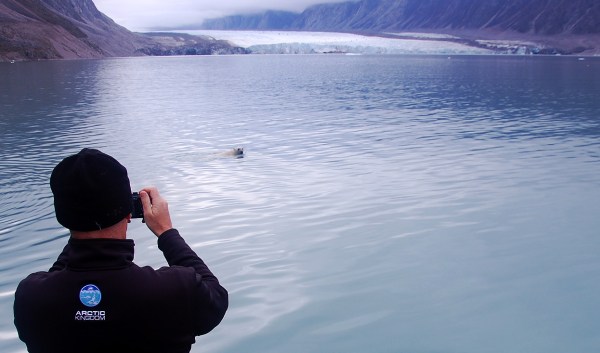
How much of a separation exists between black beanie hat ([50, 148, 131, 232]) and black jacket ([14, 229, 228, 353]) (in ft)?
0.27

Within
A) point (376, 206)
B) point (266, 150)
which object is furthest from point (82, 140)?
point (376, 206)

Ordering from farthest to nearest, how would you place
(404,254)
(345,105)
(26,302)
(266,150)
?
(345,105) → (266,150) → (404,254) → (26,302)

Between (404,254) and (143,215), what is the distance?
581 cm

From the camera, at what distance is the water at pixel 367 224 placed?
6059mm

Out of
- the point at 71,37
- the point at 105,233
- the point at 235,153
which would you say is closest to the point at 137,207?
the point at 105,233

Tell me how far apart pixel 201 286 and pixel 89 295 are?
1.39 feet

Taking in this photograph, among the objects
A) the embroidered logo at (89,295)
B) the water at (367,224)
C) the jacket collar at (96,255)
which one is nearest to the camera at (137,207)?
the jacket collar at (96,255)

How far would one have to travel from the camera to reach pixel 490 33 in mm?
184000

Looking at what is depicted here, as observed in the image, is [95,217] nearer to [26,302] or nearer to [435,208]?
[26,302]

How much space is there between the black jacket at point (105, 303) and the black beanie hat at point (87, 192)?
0.08m

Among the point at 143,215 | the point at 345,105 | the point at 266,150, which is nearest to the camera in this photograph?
the point at 143,215

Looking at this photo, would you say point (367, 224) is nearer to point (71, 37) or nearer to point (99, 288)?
point (99, 288)

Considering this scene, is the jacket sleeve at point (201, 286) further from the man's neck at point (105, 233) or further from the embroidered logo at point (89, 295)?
the embroidered logo at point (89, 295)

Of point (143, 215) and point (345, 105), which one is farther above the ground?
point (143, 215)
